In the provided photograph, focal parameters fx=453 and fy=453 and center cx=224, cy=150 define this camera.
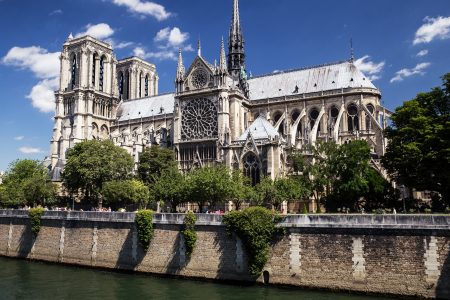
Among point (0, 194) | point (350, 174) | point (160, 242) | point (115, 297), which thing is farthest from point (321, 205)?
point (0, 194)

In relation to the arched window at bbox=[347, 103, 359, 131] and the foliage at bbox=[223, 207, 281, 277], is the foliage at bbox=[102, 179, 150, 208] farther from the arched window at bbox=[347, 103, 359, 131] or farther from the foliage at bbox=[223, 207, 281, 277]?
the arched window at bbox=[347, 103, 359, 131]

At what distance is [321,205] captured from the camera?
47.1m

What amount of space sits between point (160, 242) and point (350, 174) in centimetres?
1940

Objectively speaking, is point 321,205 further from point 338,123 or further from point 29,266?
point 29,266

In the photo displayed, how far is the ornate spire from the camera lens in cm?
7888

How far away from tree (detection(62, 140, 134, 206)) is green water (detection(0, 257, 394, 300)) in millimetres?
18631

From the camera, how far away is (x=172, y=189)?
4725cm

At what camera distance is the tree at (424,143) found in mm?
34000

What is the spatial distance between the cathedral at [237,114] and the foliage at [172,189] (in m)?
7.52

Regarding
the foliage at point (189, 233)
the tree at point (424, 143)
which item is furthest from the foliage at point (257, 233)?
the tree at point (424, 143)

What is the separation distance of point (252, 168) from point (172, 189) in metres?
10.5

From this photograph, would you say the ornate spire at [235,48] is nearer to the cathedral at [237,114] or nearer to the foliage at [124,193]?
the cathedral at [237,114]

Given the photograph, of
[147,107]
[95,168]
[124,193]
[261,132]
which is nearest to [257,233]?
[124,193]

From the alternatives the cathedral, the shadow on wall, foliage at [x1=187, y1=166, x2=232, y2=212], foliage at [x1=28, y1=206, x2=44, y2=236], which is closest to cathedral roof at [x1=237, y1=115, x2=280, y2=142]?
the cathedral
